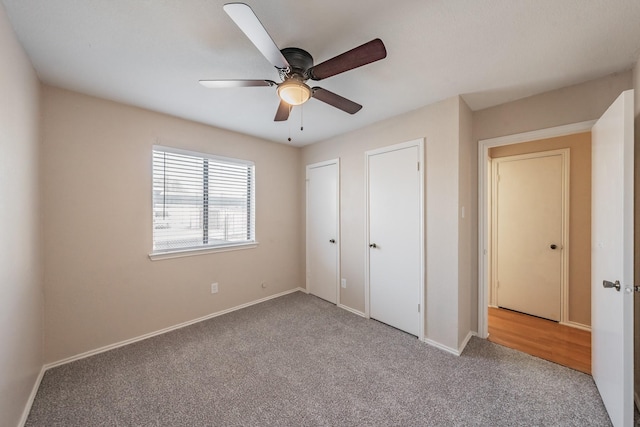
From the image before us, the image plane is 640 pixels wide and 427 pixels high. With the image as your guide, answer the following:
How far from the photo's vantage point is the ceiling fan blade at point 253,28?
999 mm

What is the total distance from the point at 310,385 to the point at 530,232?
3.15 metres

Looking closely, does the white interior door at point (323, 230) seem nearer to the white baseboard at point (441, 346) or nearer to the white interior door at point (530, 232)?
the white baseboard at point (441, 346)

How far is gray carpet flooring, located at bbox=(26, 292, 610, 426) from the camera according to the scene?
1.58 meters

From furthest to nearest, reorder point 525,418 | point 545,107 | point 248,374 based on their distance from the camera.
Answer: point 545,107
point 248,374
point 525,418

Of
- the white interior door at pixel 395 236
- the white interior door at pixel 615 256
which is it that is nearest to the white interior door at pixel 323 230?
the white interior door at pixel 395 236

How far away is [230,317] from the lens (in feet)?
10.0

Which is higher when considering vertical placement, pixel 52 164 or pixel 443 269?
pixel 52 164

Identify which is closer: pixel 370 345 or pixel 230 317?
pixel 370 345

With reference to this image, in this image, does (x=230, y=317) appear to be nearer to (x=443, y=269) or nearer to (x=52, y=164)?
(x=52, y=164)

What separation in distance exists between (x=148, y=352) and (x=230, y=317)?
0.90 metres

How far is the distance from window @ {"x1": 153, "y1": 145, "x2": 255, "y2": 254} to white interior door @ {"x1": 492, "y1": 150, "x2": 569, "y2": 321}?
3404mm

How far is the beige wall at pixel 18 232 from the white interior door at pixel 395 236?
285 cm

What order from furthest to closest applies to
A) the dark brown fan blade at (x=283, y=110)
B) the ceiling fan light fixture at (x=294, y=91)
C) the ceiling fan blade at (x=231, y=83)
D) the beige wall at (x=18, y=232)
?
the dark brown fan blade at (x=283, y=110)
the ceiling fan blade at (x=231, y=83)
the ceiling fan light fixture at (x=294, y=91)
the beige wall at (x=18, y=232)

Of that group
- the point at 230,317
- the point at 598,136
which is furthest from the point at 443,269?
the point at 230,317
